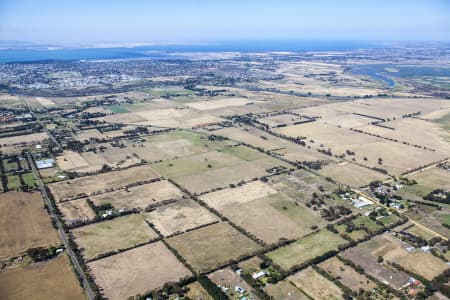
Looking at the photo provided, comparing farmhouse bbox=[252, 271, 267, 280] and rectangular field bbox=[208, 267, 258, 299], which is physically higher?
farmhouse bbox=[252, 271, 267, 280]

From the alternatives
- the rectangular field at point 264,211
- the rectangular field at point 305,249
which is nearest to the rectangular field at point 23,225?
the rectangular field at point 264,211

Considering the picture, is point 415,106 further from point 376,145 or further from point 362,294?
point 362,294

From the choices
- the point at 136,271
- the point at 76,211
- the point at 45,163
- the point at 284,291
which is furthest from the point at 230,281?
the point at 45,163

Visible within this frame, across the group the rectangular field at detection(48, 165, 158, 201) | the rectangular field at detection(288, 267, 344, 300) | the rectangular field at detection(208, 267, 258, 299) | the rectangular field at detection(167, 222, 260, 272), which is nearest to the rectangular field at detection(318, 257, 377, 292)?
the rectangular field at detection(288, 267, 344, 300)

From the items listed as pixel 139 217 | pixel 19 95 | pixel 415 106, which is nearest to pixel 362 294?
pixel 139 217

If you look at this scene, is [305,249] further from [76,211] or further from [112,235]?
[76,211]

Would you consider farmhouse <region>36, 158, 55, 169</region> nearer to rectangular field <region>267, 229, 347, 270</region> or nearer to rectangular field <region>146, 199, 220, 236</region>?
rectangular field <region>146, 199, 220, 236</region>
